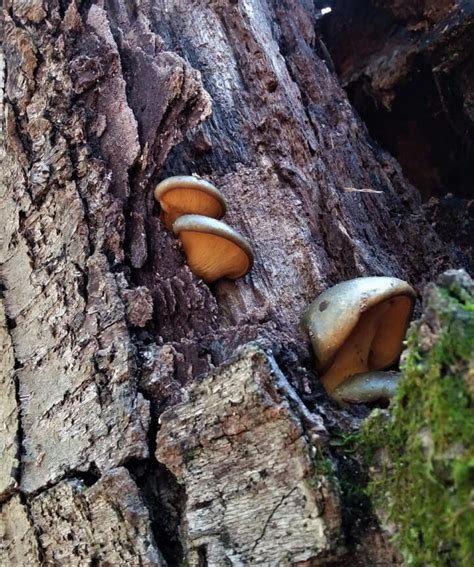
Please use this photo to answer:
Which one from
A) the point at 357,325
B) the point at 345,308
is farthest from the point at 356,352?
the point at 345,308

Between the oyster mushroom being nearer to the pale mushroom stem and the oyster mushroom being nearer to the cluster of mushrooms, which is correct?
the pale mushroom stem

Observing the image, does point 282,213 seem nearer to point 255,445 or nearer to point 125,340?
point 125,340

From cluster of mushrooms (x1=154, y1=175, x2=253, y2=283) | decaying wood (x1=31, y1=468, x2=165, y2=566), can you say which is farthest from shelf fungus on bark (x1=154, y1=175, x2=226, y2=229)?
decaying wood (x1=31, y1=468, x2=165, y2=566)

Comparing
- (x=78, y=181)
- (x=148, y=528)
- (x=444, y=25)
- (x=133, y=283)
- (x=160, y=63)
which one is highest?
(x=444, y=25)

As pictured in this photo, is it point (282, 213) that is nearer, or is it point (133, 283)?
point (133, 283)

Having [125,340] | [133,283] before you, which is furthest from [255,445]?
[133,283]
